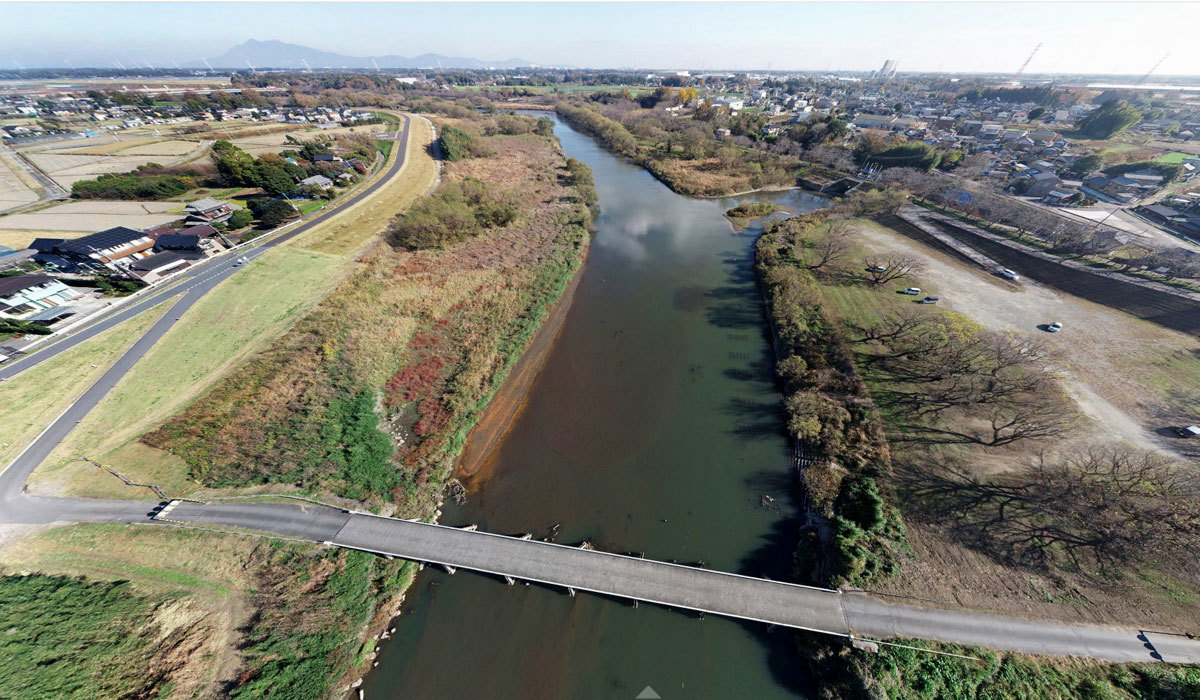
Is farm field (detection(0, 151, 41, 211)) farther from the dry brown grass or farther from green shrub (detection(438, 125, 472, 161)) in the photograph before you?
the dry brown grass

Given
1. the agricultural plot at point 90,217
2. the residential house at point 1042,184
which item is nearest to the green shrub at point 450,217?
the agricultural plot at point 90,217

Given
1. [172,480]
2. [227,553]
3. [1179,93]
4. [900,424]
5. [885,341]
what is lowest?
[227,553]

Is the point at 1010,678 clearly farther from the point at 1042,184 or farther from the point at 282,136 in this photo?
the point at 282,136

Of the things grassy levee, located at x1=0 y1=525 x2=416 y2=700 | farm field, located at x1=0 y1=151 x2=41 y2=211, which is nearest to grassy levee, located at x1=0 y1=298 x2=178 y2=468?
grassy levee, located at x1=0 y1=525 x2=416 y2=700

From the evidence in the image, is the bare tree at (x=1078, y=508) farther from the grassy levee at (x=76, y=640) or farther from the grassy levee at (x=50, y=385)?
the grassy levee at (x=50, y=385)

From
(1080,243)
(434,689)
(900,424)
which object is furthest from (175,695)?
(1080,243)

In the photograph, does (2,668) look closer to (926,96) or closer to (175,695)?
(175,695)
